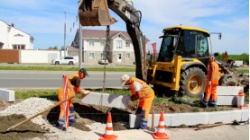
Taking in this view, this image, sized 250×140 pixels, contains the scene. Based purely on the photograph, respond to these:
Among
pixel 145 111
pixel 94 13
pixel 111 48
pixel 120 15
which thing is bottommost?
pixel 145 111

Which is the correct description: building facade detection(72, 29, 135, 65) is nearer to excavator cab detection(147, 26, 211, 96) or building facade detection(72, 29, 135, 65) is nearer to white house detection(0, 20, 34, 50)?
white house detection(0, 20, 34, 50)

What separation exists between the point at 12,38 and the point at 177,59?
166 feet

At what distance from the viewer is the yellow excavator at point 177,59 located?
30.7 ft

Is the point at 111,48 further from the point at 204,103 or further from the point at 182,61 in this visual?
the point at 204,103

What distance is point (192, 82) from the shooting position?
10.2 m

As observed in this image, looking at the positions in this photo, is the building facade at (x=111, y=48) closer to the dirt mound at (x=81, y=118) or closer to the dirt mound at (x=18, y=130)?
the dirt mound at (x=81, y=118)

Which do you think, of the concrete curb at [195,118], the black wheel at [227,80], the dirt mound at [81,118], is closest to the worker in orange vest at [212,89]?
the dirt mound at [81,118]

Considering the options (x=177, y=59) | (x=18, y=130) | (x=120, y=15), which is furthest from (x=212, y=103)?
(x=18, y=130)

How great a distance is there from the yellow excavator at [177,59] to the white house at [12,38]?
46978mm

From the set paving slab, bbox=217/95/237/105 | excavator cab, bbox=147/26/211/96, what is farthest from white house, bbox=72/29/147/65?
paving slab, bbox=217/95/237/105

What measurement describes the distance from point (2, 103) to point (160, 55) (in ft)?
19.2

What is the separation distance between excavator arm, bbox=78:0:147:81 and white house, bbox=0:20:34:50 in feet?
155

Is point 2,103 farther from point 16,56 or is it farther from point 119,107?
point 16,56

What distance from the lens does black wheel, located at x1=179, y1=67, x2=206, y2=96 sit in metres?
9.79
